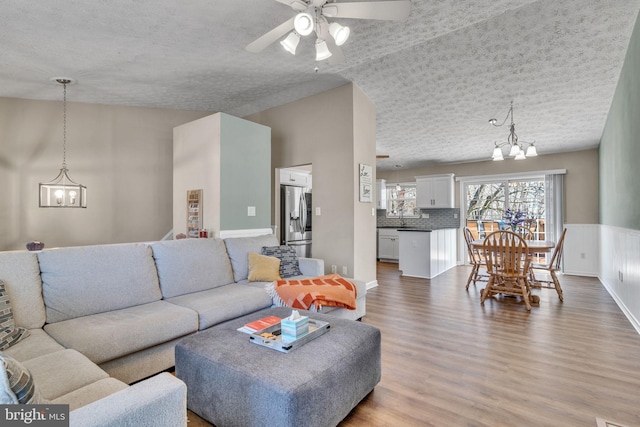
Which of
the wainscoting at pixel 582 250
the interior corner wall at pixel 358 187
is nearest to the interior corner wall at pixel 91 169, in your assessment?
the interior corner wall at pixel 358 187

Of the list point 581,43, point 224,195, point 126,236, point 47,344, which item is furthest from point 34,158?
point 581,43

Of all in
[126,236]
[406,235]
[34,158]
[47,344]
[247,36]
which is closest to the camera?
[47,344]

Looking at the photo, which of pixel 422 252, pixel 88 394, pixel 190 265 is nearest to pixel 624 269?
pixel 422 252

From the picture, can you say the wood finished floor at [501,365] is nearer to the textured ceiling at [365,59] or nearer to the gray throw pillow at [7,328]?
the gray throw pillow at [7,328]

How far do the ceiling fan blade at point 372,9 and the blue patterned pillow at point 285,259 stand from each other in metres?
2.26

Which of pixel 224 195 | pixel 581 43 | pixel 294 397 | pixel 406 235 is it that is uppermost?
pixel 581 43

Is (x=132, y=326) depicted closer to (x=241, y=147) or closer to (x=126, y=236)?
(x=241, y=147)

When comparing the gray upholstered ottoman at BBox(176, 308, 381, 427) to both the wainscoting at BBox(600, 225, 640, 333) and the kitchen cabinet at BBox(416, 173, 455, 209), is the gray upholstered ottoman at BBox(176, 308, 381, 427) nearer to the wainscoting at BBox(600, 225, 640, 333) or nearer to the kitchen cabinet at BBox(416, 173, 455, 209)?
the wainscoting at BBox(600, 225, 640, 333)

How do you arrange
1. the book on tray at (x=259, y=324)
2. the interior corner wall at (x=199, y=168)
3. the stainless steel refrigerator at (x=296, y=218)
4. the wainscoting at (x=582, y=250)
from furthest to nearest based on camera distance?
the wainscoting at (x=582, y=250), the stainless steel refrigerator at (x=296, y=218), the interior corner wall at (x=199, y=168), the book on tray at (x=259, y=324)

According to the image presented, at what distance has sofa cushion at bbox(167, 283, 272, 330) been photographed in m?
2.35

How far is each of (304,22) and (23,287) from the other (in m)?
2.41

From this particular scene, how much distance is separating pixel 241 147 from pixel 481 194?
5.73m

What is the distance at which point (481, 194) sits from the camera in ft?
24.0

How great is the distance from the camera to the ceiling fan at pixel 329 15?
204 cm
